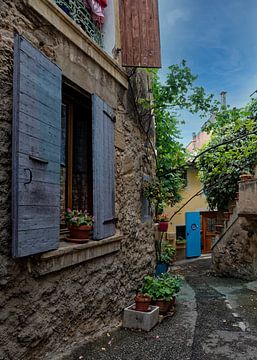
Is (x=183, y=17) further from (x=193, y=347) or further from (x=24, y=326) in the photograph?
(x=24, y=326)

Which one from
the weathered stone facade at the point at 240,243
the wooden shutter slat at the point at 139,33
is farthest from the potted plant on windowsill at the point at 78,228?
the weathered stone facade at the point at 240,243

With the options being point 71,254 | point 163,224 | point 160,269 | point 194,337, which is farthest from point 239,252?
point 71,254

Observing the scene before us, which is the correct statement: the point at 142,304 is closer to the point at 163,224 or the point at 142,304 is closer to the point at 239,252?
the point at 163,224

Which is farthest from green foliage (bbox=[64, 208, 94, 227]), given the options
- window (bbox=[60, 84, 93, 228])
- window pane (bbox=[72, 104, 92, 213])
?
window pane (bbox=[72, 104, 92, 213])

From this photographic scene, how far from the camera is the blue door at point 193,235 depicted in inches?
605

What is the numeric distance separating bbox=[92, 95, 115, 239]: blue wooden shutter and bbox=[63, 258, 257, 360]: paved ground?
127 cm

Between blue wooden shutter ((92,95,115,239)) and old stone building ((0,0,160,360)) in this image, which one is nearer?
old stone building ((0,0,160,360))

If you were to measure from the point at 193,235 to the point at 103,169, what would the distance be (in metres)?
12.2

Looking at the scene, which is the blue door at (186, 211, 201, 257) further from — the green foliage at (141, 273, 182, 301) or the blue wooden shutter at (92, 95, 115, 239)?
the blue wooden shutter at (92, 95, 115, 239)

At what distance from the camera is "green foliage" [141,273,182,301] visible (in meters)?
5.18

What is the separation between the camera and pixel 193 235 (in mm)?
15555

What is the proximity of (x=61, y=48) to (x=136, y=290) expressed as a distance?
12.1 feet

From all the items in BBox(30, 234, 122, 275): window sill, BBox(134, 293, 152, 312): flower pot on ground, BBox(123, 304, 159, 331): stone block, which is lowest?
BBox(123, 304, 159, 331): stone block

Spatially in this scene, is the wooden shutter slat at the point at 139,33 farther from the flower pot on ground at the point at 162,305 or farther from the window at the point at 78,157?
the flower pot on ground at the point at 162,305
